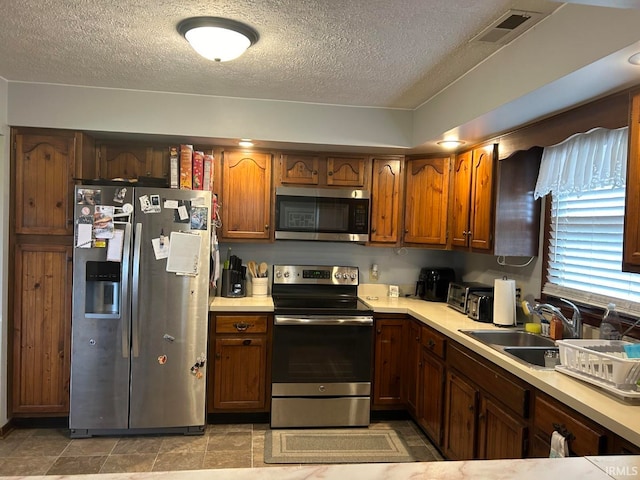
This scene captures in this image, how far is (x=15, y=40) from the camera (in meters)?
2.39

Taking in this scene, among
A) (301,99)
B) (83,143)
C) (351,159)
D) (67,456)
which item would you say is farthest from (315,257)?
(67,456)

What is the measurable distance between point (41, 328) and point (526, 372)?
10.1 feet

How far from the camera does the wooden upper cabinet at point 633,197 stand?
1.82 metres

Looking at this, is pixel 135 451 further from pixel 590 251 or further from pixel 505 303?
pixel 590 251

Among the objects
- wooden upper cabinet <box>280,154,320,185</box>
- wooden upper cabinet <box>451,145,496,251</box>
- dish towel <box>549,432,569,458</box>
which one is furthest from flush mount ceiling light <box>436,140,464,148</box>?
dish towel <box>549,432,569,458</box>

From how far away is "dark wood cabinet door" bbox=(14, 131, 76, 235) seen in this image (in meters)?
3.17

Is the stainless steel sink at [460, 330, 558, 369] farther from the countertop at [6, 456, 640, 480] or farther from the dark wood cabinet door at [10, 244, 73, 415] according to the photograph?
the dark wood cabinet door at [10, 244, 73, 415]

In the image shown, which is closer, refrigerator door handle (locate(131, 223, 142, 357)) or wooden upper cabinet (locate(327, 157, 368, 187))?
refrigerator door handle (locate(131, 223, 142, 357))

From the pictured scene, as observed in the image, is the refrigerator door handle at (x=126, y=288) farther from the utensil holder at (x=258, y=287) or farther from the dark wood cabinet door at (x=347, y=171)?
the dark wood cabinet door at (x=347, y=171)

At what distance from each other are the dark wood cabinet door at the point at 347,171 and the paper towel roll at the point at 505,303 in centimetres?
137

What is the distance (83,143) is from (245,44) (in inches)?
67.2

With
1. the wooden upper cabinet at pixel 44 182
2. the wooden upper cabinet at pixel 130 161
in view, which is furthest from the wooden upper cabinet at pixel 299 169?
the wooden upper cabinet at pixel 44 182

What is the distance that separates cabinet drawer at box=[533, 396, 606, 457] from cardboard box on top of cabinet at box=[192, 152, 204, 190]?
98.8 inches

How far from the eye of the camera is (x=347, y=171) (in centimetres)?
375
